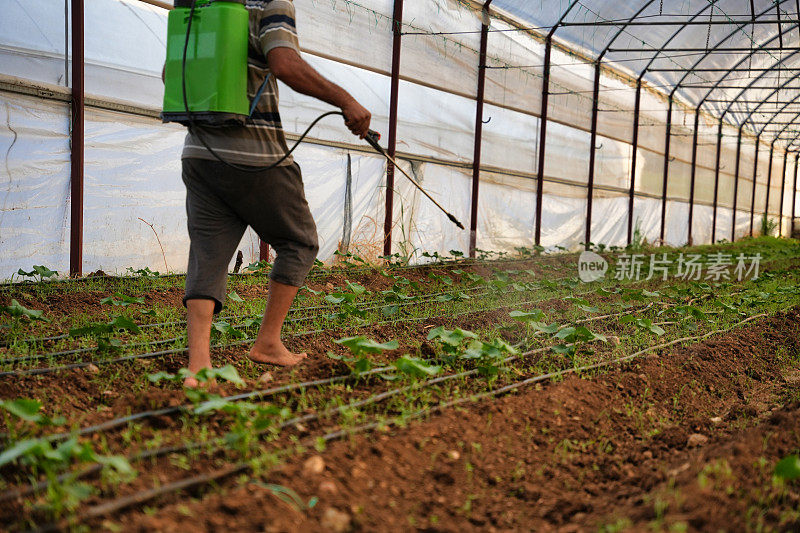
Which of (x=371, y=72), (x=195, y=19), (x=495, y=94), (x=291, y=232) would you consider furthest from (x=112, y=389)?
(x=495, y=94)

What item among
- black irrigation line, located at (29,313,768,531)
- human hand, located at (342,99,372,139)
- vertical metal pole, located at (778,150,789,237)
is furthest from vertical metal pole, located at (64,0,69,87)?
vertical metal pole, located at (778,150,789,237)

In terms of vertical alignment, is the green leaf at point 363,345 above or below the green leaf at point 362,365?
above

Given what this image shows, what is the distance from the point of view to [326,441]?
6.25 feet

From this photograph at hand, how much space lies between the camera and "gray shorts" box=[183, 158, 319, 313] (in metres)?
2.39

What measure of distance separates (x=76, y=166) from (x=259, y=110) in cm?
349

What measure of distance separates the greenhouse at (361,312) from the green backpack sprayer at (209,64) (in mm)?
15

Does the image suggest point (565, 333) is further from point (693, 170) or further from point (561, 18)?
point (693, 170)

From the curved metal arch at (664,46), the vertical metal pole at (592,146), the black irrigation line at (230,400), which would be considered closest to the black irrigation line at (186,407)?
the black irrigation line at (230,400)

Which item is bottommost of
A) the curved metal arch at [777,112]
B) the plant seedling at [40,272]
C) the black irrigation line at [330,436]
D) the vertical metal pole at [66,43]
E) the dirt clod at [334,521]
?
the dirt clod at [334,521]

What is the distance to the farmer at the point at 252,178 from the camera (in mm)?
2311

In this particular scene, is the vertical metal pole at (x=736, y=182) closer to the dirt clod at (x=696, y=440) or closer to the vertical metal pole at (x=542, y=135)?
the vertical metal pole at (x=542, y=135)

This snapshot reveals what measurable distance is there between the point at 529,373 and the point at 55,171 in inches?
159

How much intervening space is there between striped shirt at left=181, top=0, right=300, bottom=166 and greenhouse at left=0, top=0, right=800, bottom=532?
14 mm

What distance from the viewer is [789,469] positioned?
170 centimetres
